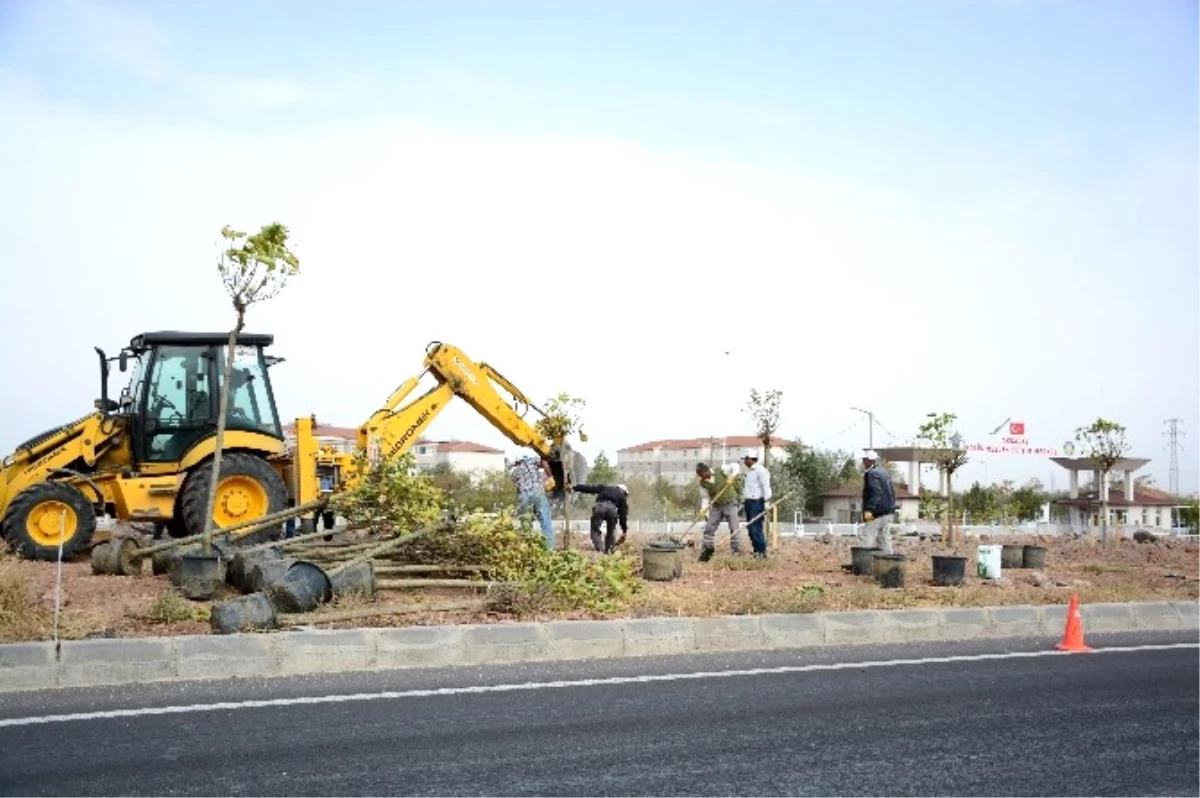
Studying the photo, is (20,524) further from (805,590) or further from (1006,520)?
(1006,520)

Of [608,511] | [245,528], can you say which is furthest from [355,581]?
[608,511]

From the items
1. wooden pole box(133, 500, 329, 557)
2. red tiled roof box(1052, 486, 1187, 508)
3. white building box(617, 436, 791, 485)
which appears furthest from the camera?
white building box(617, 436, 791, 485)

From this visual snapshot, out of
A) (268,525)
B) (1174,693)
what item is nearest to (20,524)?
(268,525)

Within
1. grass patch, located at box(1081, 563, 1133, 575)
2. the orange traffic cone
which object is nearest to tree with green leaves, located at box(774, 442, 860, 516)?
grass patch, located at box(1081, 563, 1133, 575)

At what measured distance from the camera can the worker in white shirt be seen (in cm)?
1898

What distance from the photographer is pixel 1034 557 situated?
61.2 feet

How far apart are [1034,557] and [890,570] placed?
4.51 m

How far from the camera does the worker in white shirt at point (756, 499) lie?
1898 centimetres

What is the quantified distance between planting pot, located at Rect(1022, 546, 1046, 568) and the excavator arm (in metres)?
7.28

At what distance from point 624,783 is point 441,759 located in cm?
103

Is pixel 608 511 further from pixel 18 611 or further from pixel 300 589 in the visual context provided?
pixel 18 611

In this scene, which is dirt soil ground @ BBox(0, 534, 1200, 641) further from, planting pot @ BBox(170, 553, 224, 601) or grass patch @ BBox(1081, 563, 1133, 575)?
planting pot @ BBox(170, 553, 224, 601)

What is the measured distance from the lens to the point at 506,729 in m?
7.11

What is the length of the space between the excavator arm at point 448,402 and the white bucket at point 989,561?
6747 mm
